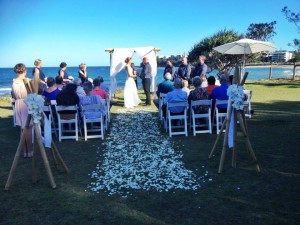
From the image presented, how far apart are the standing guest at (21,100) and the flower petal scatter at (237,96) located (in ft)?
13.0

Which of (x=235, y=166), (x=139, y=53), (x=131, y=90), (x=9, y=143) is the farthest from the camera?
(x=139, y=53)

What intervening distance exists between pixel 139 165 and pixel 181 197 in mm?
1626

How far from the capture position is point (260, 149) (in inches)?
263

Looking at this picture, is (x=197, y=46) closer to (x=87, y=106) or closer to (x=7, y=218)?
(x=87, y=106)

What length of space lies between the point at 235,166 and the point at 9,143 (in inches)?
222

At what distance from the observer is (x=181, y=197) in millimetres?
4375

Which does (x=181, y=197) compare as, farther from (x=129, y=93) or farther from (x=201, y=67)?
(x=129, y=93)

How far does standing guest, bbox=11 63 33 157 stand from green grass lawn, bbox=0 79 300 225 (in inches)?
14.0

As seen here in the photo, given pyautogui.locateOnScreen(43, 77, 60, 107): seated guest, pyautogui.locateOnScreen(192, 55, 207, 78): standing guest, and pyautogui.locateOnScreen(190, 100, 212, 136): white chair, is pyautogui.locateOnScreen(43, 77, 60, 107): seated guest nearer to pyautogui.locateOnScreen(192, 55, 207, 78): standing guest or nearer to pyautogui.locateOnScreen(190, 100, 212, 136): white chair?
pyautogui.locateOnScreen(190, 100, 212, 136): white chair

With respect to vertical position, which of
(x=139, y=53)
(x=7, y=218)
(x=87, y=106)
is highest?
(x=139, y=53)

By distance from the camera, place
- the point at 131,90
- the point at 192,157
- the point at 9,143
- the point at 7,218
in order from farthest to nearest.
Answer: the point at 131,90
the point at 9,143
the point at 192,157
the point at 7,218

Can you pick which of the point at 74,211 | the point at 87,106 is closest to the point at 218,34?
the point at 87,106

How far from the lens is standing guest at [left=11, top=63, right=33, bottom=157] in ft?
19.7

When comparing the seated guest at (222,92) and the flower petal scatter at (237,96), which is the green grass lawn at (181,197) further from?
the seated guest at (222,92)
